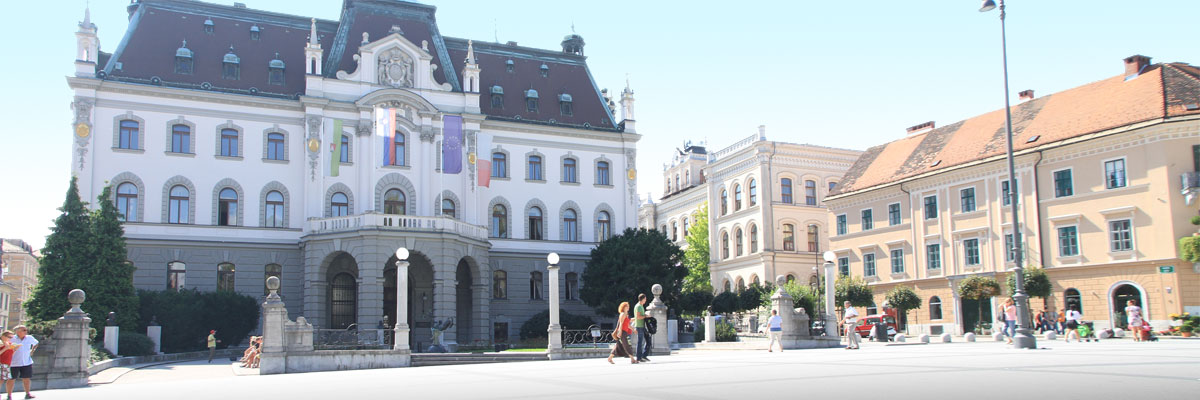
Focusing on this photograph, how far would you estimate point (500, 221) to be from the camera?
Result: 5153 centimetres

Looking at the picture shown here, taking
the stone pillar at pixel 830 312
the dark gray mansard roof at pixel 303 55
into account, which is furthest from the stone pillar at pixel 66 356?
the dark gray mansard roof at pixel 303 55

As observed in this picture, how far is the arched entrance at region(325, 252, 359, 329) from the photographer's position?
4553 cm

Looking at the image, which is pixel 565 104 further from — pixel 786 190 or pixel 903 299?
pixel 903 299

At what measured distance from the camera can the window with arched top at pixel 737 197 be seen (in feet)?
224

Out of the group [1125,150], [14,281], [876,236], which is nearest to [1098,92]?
[1125,150]

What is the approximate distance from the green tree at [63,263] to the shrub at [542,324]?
64.4 feet

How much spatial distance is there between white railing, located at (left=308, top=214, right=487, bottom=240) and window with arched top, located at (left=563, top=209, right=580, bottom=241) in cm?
977

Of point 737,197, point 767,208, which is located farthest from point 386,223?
point 737,197

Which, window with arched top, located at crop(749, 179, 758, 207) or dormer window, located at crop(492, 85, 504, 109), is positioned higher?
dormer window, located at crop(492, 85, 504, 109)

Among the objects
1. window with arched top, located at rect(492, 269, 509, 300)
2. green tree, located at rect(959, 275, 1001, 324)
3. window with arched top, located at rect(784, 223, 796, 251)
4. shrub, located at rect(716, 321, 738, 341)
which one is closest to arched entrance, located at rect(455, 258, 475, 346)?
window with arched top, located at rect(492, 269, 509, 300)

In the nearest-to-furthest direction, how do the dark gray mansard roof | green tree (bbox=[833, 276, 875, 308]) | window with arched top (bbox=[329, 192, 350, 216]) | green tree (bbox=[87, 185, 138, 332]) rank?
green tree (bbox=[87, 185, 138, 332]) < the dark gray mansard roof < window with arched top (bbox=[329, 192, 350, 216]) < green tree (bbox=[833, 276, 875, 308])

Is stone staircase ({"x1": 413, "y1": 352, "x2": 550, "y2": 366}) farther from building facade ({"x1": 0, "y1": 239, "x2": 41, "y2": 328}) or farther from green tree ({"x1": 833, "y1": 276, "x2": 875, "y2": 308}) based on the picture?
building facade ({"x1": 0, "y1": 239, "x2": 41, "y2": 328})

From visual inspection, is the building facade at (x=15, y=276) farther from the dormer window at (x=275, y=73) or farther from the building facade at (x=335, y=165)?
the dormer window at (x=275, y=73)

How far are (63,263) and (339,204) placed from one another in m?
13.6
